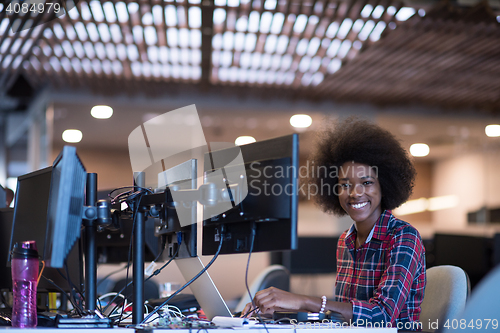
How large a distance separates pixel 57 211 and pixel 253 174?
542 mm

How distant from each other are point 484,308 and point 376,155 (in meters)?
1.41

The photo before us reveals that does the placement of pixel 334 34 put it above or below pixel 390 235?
above

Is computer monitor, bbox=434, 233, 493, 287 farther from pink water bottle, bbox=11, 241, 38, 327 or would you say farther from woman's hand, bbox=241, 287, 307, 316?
pink water bottle, bbox=11, 241, 38, 327

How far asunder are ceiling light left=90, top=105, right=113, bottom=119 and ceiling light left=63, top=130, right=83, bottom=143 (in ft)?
1.17

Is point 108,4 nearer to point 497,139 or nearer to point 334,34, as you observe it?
point 334,34

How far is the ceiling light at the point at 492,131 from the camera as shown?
7.52 m

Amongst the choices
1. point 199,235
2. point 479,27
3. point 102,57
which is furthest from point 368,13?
point 199,235

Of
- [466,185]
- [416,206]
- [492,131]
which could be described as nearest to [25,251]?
[416,206]

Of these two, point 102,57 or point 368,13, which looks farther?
point 102,57

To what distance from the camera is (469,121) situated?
24.6 feet

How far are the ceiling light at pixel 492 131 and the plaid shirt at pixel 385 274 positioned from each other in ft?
20.3

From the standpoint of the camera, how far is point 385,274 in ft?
6.06

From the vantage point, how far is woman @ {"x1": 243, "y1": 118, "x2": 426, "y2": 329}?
1.67m

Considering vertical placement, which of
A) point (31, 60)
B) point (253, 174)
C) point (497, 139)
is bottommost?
point (253, 174)
